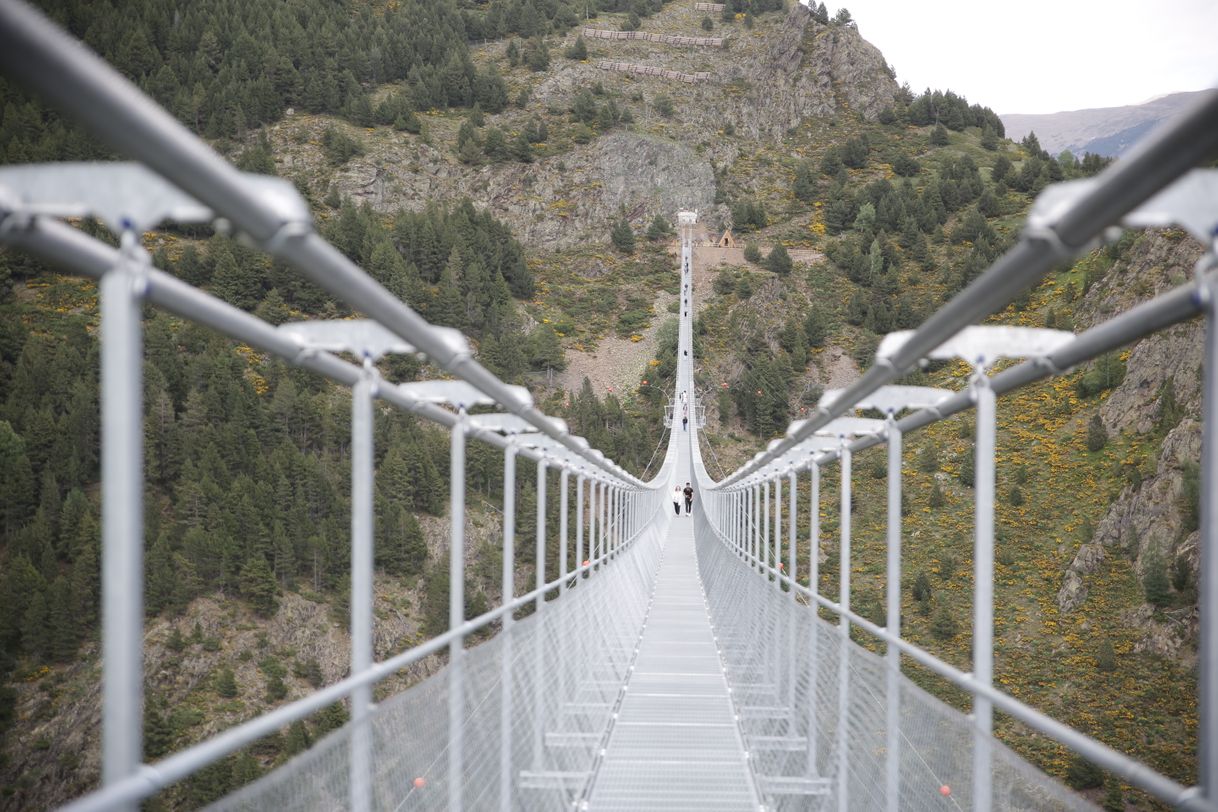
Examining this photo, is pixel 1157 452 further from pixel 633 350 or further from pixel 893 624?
pixel 633 350

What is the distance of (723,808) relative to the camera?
600cm

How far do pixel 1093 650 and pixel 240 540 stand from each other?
1348 inches

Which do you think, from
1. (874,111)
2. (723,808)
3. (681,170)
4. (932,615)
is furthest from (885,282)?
(723,808)

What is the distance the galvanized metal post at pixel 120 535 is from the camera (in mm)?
1676

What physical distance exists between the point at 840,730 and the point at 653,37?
119460 mm

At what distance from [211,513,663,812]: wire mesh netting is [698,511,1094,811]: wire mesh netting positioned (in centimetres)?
101

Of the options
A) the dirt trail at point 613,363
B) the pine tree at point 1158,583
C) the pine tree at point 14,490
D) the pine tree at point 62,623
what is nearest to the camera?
the pine tree at point 1158,583

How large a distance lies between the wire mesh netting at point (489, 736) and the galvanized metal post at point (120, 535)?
26 centimetres

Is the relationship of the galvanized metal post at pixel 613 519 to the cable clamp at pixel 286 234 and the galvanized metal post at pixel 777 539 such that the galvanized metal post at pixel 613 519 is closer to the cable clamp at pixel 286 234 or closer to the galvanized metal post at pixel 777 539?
the galvanized metal post at pixel 777 539

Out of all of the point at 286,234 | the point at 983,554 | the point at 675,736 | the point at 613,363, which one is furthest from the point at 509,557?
the point at 613,363

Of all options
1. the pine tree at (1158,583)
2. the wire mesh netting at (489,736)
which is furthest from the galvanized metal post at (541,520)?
the pine tree at (1158,583)

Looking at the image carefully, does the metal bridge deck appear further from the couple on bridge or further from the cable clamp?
the couple on bridge

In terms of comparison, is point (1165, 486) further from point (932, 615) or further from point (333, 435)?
point (333, 435)

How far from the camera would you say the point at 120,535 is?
66.0 inches
